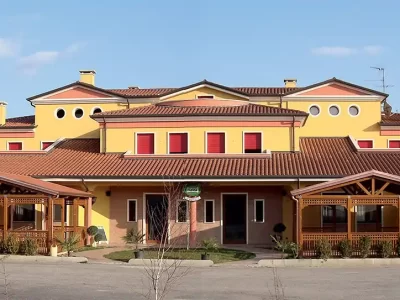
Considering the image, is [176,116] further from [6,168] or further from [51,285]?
[51,285]

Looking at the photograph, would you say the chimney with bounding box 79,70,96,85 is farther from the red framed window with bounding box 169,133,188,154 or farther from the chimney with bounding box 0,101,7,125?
the red framed window with bounding box 169,133,188,154

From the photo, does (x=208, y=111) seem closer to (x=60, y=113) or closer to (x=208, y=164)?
(x=208, y=164)

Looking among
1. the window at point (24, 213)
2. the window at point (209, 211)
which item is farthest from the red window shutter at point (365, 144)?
the window at point (24, 213)

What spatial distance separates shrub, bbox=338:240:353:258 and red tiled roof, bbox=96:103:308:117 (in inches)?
406

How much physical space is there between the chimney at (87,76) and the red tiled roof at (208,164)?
30.4 ft

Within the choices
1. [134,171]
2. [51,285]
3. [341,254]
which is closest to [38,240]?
[134,171]

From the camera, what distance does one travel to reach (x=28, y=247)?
24.7 meters

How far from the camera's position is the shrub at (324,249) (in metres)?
23.4

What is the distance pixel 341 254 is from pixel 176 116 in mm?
12363

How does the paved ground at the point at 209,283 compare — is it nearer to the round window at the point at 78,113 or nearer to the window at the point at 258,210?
the window at the point at 258,210

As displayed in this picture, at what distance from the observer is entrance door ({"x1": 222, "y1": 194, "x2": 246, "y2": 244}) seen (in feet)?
102

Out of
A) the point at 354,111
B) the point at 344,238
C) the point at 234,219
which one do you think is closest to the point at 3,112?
the point at 234,219

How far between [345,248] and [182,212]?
9204mm

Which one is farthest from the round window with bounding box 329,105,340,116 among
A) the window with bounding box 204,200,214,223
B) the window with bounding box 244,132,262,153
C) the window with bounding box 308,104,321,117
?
the window with bounding box 204,200,214,223
